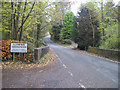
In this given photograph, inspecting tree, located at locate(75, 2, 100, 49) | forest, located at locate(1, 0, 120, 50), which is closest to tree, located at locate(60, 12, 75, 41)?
forest, located at locate(1, 0, 120, 50)

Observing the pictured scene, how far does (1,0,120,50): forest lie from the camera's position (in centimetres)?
999

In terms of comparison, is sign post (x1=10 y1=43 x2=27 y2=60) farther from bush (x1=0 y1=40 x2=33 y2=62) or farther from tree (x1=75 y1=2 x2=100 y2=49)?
tree (x1=75 y1=2 x2=100 y2=49)

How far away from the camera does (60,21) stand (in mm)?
26234

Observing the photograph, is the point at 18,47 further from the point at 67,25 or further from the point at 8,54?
the point at 67,25

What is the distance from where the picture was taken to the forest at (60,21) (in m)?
9.99

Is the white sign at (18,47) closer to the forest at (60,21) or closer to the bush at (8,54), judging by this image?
the bush at (8,54)

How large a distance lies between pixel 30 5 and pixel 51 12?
2057 millimetres

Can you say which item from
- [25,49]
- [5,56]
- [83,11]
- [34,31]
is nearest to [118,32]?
[25,49]

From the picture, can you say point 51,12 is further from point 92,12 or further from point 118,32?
point 92,12

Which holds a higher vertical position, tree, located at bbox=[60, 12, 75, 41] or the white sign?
tree, located at bbox=[60, 12, 75, 41]

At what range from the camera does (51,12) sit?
1054 cm

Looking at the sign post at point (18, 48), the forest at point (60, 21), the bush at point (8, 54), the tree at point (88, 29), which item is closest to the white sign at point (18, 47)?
the sign post at point (18, 48)

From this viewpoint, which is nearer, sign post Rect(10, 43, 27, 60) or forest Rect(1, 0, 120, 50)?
sign post Rect(10, 43, 27, 60)

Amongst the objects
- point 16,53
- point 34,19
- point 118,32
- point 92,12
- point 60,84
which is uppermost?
point 92,12
